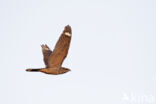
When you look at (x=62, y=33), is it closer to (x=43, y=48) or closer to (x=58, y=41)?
(x=58, y=41)

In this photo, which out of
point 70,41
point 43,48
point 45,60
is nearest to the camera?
point 70,41

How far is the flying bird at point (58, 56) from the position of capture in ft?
64.4

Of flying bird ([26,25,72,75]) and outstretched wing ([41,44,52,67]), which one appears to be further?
outstretched wing ([41,44,52,67])

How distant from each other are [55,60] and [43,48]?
263 cm

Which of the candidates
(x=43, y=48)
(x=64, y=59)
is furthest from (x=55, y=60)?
(x=43, y=48)

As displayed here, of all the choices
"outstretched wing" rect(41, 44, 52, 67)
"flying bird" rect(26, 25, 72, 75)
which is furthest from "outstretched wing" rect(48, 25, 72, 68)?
"outstretched wing" rect(41, 44, 52, 67)

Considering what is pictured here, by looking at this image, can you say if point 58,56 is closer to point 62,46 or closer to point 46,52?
point 62,46

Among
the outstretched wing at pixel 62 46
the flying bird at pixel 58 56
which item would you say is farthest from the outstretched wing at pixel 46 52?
the outstretched wing at pixel 62 46

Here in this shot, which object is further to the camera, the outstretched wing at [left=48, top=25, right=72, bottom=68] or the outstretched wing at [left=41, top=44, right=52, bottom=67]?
the outstretched wing at [left=41, top=44, right=52, bottom=67]

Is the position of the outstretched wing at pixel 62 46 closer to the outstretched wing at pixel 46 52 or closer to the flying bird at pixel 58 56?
the flying bird at pixel 58 56

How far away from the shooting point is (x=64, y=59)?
2022 cm

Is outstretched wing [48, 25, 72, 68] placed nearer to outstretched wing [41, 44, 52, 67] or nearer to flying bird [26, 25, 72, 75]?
flying bird [26, 25, 72, 75]

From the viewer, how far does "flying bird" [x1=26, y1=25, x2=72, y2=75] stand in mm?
19641

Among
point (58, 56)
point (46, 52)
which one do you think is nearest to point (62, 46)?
point (58, 56)
